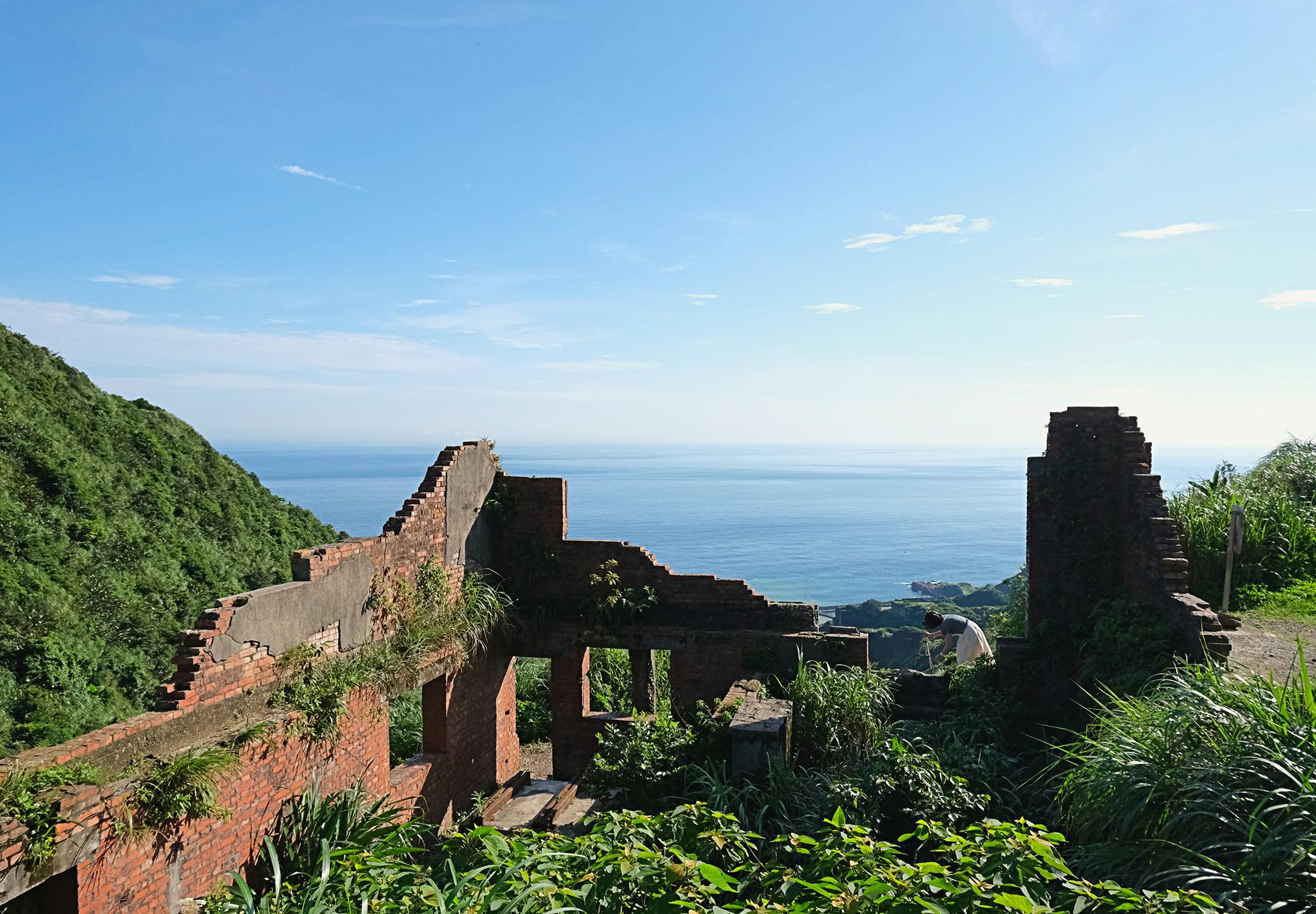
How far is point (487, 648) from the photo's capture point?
1121 centimetres

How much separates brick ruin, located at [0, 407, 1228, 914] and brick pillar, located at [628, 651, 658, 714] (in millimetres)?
47

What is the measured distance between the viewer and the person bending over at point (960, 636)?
10672 millimetres

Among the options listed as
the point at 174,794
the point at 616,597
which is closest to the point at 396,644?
the point at 616,597

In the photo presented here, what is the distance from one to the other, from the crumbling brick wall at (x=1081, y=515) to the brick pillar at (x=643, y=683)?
6.33 m

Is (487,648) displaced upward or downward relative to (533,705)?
upward

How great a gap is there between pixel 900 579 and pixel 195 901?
82.4 meters

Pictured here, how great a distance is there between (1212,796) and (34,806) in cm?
706

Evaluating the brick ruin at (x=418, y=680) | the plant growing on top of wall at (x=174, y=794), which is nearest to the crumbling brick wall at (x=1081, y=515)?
the brick ruin at (x=418, y=680)

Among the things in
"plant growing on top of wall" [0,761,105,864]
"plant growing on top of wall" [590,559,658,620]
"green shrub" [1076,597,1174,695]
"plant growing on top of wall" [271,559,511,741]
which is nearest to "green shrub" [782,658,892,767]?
"green shrub" [1076,597,1174,695]

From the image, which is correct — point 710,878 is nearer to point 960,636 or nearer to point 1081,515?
point 1081,515

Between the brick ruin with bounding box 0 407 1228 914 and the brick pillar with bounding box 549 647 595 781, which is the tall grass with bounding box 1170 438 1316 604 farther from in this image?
Result: the brick pillar with bounding box 549 647 595 781

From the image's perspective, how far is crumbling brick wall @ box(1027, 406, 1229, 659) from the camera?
32.2 ft

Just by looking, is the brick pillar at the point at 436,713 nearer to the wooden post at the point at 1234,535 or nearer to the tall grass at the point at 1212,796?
the tall grass at the point at 1212,796

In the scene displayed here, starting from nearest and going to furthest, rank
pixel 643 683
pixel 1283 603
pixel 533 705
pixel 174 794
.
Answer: pixel 174 794, pixel 1283 603, pixel 643 683, pixel 533 705
